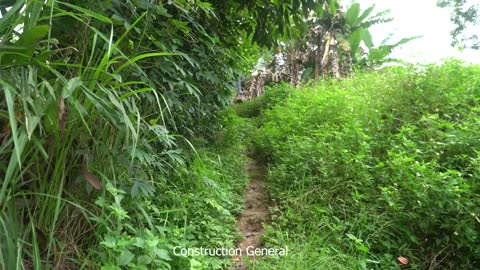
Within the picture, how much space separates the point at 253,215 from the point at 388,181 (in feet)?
3.89

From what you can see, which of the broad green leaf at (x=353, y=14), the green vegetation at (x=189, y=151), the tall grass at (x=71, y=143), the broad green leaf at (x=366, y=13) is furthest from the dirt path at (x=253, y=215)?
the broad green leaf at (x=366, y=13)

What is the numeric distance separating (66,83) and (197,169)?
1.69 m

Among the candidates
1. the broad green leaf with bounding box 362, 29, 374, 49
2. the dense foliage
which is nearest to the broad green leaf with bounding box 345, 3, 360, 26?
the broad green leaf with bounding box 362, 29, 374, 49

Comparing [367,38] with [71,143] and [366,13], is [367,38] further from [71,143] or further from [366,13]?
[71,143]

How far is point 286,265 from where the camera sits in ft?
6.89

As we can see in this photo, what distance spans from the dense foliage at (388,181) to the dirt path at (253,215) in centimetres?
15

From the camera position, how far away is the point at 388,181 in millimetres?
2615

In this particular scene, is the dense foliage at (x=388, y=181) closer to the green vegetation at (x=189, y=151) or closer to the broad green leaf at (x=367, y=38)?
the green vegetation at (x=189, y=151)

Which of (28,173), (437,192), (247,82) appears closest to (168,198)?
(28,173)

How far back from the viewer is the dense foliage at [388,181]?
2.17 metres

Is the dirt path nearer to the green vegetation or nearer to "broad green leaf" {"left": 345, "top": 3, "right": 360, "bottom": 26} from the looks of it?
the green vegetation

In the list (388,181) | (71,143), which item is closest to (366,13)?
(388,181)

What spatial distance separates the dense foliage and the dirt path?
15 cm

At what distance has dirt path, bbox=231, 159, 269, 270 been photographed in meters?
2.52
